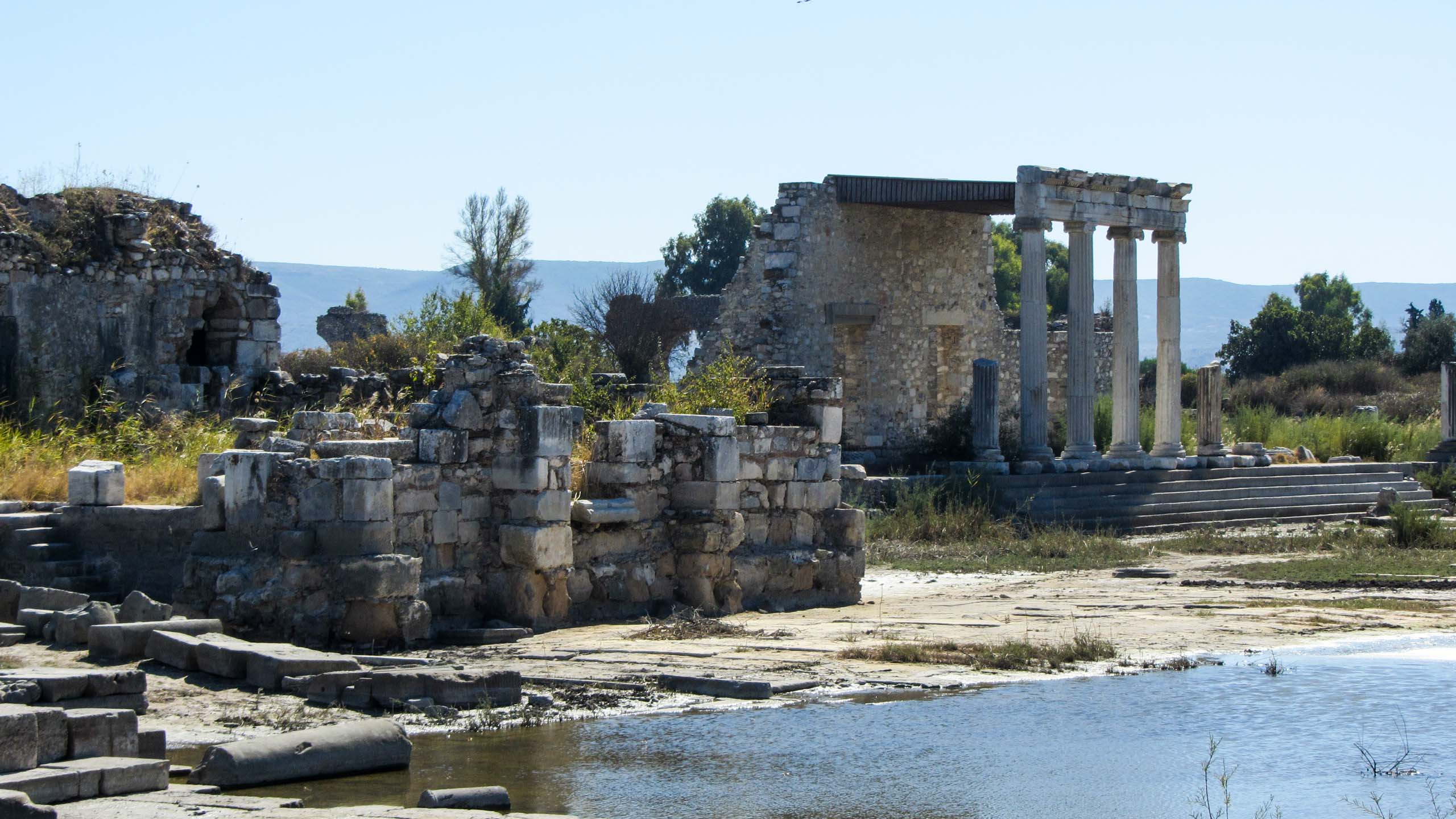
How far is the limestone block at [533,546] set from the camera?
11469 millimetres

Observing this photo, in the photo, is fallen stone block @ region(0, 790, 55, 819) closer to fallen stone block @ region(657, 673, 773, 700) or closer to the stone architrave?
fallen stone block @ region(657, 673, 773, 700)

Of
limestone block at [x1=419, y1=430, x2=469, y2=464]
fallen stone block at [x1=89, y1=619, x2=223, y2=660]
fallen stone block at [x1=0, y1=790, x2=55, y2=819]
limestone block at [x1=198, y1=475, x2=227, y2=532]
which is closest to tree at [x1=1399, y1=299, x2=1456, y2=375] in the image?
limestone block at [x1=419, y1=430, x2=469, y2=464]

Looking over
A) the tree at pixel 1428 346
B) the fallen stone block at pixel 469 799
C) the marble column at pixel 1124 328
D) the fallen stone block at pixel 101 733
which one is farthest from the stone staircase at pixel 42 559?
the tree at pixel 1428 346

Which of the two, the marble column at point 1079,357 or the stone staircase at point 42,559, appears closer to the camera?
the stone staircase at point 42,559

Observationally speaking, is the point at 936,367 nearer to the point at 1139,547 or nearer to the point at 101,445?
the point at 1139,547

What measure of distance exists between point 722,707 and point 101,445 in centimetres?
670

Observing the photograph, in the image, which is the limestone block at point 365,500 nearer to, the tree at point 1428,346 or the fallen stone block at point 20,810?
the fallen stone block at point 20,810

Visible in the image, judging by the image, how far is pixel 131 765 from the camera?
669 cm

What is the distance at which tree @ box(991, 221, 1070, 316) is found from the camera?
5762cm

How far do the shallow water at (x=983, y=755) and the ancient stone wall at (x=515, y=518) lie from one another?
219 cm

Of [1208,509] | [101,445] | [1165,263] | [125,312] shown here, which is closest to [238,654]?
[101,445]

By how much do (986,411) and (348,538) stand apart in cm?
1738

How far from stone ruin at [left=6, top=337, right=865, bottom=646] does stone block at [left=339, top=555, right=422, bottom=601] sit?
1cm

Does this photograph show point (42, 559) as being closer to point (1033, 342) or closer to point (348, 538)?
point (348, 538)
